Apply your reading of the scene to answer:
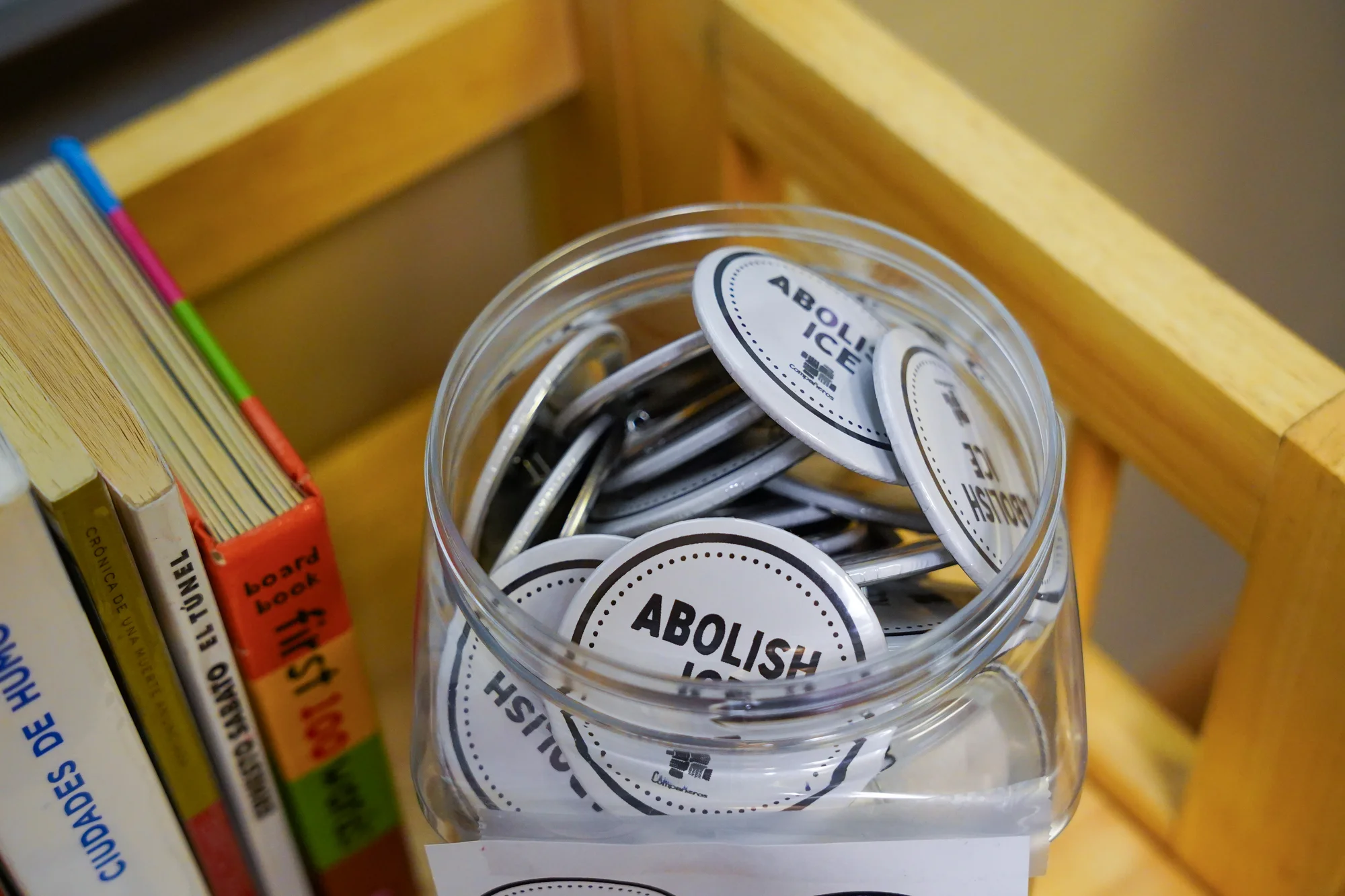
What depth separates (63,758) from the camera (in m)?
0.38

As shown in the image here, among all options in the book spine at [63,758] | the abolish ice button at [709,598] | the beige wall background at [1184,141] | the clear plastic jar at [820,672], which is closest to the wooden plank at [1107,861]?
the clear plastic jar at [820,672]

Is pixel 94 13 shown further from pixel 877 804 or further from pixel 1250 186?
pixel 1250 186

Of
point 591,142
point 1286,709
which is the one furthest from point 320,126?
point 1286,709

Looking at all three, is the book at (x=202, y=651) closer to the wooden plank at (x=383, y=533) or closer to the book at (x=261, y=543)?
the book at (x=261, y=543)

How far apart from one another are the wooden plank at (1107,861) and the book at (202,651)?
1.07ft

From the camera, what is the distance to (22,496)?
12.6 inches

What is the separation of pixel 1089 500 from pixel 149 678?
375 mm

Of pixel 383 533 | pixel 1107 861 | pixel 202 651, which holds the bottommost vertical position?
pixel 1107 861

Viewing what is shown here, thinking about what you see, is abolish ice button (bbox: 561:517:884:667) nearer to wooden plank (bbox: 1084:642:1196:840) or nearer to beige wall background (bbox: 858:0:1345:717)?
wooden plank (bbox: 1084:642:1196:840)

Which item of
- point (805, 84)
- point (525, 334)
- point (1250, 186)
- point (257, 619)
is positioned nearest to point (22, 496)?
point (257, 619)

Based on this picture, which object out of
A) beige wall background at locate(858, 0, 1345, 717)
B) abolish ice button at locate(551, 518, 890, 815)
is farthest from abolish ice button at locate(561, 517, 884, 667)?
beige wall background at locate(858, 0, 1345, 717)

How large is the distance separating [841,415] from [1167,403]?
13 centimetres

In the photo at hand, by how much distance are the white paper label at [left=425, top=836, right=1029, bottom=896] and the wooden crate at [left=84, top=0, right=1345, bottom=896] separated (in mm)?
141

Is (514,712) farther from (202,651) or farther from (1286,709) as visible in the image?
(1286,709)
